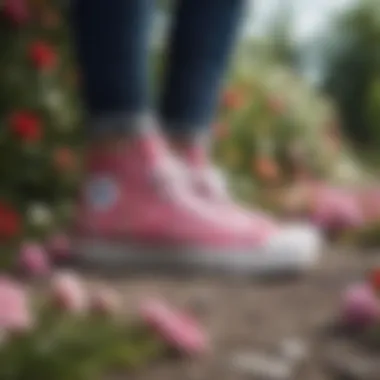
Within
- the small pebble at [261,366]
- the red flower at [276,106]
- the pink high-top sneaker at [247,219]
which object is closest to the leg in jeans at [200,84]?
the pink high-top sneaker at [247,219]

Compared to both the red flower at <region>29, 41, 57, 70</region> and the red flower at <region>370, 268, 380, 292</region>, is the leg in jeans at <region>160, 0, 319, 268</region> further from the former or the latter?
the red flower at <region>29, 41, 57, 70</region>

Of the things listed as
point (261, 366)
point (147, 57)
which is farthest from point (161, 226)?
point (261, 366)

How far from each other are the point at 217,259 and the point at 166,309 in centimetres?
13

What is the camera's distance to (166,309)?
0.84 metres

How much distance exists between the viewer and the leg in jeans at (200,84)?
3.29 ft

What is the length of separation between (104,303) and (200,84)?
0.29 meters

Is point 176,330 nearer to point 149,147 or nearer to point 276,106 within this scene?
point 149,147

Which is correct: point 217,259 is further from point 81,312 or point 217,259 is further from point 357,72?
point 357,72

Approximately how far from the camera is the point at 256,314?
0.84m

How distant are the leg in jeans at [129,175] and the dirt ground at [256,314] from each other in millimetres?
35

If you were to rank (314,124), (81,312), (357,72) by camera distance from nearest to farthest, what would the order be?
1. (81,312)
2. (314,124)
3. (357,72)

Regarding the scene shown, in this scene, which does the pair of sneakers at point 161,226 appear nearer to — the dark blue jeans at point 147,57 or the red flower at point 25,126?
the dark blue jeans at point 147,57

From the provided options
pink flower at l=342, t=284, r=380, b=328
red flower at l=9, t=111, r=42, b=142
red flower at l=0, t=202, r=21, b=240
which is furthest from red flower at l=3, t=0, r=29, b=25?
pink flower at l=342, t=284, r=380, b=328

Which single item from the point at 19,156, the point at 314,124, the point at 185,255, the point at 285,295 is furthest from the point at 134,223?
the point at 314,124
